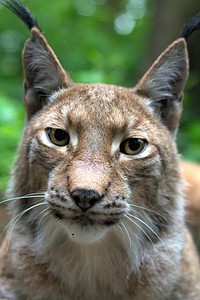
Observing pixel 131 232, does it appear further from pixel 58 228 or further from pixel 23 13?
pixel 23 13

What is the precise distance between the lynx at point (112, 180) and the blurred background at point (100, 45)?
1551 mm

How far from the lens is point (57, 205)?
10.3ft

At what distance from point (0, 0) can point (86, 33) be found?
661 centimetres

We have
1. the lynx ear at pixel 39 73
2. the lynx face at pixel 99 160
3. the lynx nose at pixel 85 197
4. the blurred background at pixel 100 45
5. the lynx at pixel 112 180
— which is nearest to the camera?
the lynx nose at pixel 85 197

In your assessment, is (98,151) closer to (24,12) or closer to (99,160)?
(99,160)

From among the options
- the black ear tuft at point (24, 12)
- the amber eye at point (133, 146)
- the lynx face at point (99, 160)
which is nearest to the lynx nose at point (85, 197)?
the lynx face at point (99, 160)

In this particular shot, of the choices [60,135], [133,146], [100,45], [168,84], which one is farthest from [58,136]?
[100,45]

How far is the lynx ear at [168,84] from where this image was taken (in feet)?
12.1

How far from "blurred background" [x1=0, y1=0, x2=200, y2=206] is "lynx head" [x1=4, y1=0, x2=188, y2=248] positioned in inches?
64.9

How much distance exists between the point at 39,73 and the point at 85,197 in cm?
108

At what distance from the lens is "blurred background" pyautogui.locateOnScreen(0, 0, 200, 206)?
20.8 feet

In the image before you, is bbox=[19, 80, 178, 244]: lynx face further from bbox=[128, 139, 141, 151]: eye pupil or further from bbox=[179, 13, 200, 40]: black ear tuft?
bbox=[179, 13, 200, 40]: black ear tuft

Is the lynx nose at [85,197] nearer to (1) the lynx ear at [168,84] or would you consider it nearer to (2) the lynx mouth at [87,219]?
(2) the lynx mouth at [87,219]

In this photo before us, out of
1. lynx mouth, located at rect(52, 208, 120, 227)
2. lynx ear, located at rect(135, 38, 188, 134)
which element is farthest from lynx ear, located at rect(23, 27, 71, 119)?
lynx mouth, located at rect(52, 208, 120, 227)
